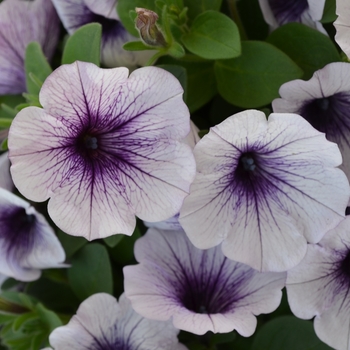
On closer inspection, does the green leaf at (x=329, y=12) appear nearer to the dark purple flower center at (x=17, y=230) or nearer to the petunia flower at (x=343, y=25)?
the petunia flower at (x=343, y=25)

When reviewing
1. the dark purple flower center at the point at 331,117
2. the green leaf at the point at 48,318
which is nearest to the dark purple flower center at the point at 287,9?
the dark purple flower center at the point at 331,117

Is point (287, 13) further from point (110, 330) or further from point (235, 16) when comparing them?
point (110, 330)

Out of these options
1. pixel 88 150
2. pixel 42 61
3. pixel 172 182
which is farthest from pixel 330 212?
pixel 42 61

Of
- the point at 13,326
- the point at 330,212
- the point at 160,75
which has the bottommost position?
the point at 13,326

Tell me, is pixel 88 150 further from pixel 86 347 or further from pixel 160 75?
pixel 86 347

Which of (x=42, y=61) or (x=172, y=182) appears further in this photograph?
(x=42, y=61)

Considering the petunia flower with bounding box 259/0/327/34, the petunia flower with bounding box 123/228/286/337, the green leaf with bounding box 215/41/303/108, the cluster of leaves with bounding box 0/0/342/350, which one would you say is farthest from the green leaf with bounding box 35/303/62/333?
the petunia flower with bounding box 259/0/327/34
